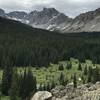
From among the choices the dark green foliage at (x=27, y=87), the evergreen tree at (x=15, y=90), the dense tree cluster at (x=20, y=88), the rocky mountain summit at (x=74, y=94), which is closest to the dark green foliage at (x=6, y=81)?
the dense tree cluster at (x=20, y=88)

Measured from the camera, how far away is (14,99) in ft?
475

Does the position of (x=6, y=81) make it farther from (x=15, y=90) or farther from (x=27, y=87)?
(x=15, y=90)

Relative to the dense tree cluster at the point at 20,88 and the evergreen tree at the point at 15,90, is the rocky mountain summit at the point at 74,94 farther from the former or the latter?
the evergreen tree at the point at 15,90

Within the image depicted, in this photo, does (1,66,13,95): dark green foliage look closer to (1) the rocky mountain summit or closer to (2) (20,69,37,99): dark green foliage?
(2) (20,69,37,99): dark green foliage

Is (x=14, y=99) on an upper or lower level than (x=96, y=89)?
lower

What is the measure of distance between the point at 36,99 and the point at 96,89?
562 inches

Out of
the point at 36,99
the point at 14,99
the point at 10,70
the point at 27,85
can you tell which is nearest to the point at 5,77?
the point at 10,70

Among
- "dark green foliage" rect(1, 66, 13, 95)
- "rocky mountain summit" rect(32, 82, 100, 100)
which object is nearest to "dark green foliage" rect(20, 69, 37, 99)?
"dark green foliage" rect(1, 66, 13, 95)

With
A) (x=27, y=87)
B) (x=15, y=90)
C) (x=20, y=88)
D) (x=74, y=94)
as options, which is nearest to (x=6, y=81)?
(x=20, y=88)

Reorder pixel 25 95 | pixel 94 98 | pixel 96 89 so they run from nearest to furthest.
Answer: pixel 94 98 → pixel 96 89 → pixel 25 95

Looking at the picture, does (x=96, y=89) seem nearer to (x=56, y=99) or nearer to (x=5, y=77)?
(x=56, y=99)

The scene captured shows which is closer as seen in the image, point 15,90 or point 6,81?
point 15,90

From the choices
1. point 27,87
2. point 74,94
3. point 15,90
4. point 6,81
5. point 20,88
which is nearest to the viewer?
point 74,94

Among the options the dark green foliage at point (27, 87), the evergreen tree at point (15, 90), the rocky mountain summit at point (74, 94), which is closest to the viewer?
the rocky mountain summit at point (74, 94)
